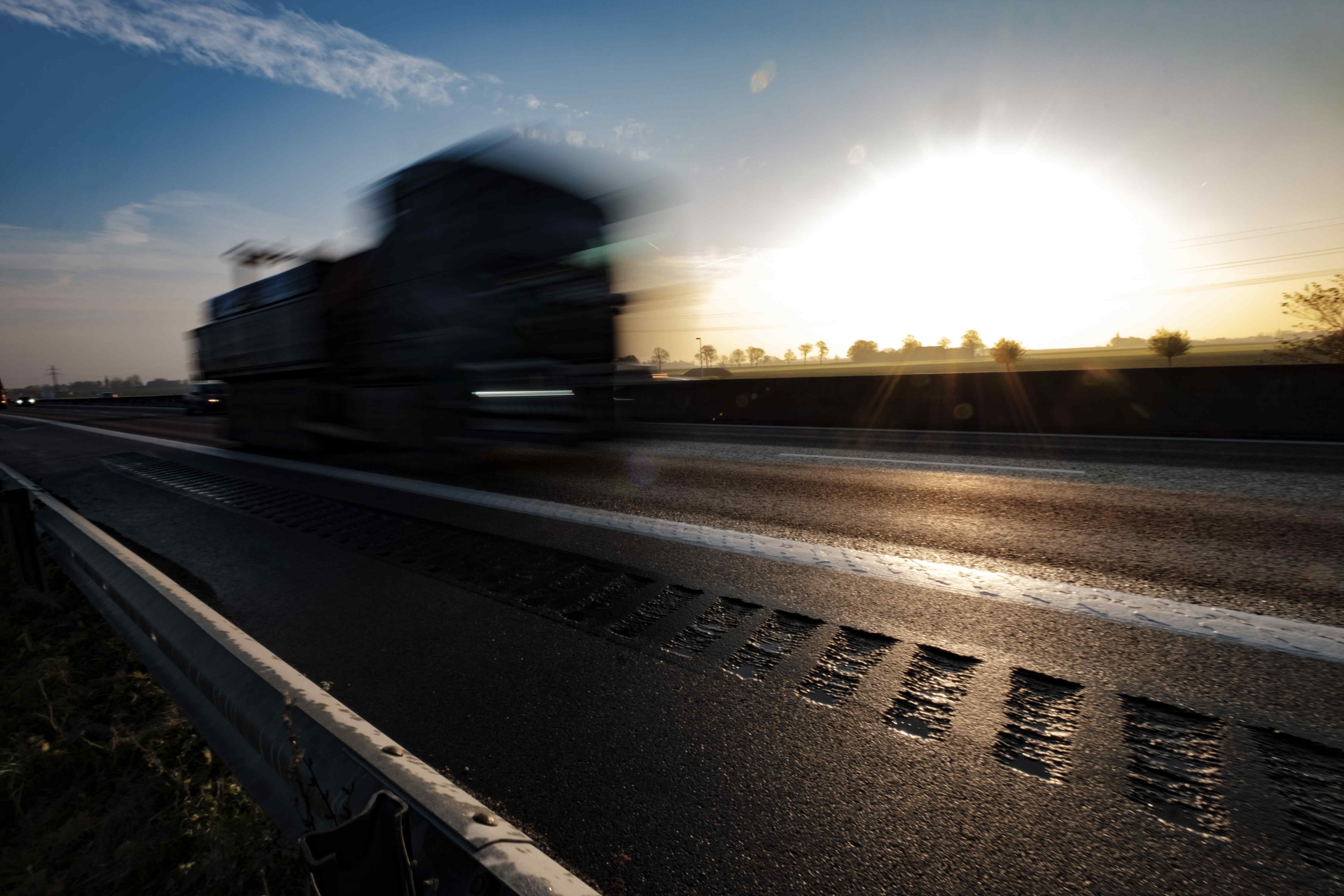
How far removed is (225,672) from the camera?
173 cm

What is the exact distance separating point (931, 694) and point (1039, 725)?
353mm

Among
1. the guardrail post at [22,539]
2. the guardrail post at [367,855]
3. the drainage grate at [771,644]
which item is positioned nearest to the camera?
the guardrail post at [367,855]

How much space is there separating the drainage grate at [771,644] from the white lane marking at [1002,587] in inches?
30.4

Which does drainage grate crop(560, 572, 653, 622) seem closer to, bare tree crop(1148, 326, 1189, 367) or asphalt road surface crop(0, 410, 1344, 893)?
asphalt road surface crop(0, 410, 1344, 893)

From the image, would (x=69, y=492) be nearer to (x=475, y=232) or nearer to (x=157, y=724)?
(x=475, y=232)

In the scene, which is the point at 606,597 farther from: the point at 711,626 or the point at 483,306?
the point at 483,306

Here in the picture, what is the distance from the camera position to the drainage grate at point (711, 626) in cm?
271

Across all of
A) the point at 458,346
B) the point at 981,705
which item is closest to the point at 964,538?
the point at 981,705

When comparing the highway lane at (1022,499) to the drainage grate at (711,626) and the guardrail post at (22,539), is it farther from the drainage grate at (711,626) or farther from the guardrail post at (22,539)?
the guardrail post at (22,539)

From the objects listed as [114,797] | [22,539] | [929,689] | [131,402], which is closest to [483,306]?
→ [22,539]

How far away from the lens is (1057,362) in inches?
4060

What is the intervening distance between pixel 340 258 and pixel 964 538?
896 centimetres

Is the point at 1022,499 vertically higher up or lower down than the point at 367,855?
lower down

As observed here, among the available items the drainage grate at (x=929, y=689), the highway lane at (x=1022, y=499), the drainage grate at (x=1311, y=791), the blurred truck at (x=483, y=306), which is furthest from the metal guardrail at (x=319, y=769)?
the blurred truck at (x=483, y=306)
